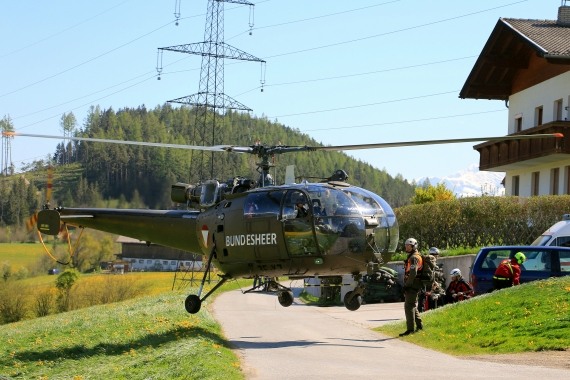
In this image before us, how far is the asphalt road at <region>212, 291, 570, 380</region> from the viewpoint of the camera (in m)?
15.8

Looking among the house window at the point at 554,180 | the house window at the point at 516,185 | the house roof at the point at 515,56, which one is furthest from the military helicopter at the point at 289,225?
the house window at the point at 516,185


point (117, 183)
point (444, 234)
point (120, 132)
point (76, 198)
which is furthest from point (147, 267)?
point (444, 234)

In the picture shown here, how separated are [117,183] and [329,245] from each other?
426ft

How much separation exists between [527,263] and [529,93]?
1036 inches

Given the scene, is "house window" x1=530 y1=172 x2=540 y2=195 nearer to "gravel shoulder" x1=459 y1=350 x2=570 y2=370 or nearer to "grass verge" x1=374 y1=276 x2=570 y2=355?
"grass verge" x1=374 y1=276 x2=570 y2=355

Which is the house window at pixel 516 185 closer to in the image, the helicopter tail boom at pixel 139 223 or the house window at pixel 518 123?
the house window at pixel 518 123

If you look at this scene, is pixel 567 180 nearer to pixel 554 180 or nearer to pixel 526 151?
pixel 554 180

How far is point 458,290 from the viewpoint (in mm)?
27297

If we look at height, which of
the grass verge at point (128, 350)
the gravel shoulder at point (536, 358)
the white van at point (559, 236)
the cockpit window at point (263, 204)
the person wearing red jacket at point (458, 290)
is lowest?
the grass verge at point (128, 350)

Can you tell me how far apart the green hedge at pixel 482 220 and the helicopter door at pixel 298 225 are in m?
21.8

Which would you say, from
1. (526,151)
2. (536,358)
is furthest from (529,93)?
(536,358)

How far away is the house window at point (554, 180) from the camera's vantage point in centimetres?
4938

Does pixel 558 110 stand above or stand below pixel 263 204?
above

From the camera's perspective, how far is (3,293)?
191 ft
